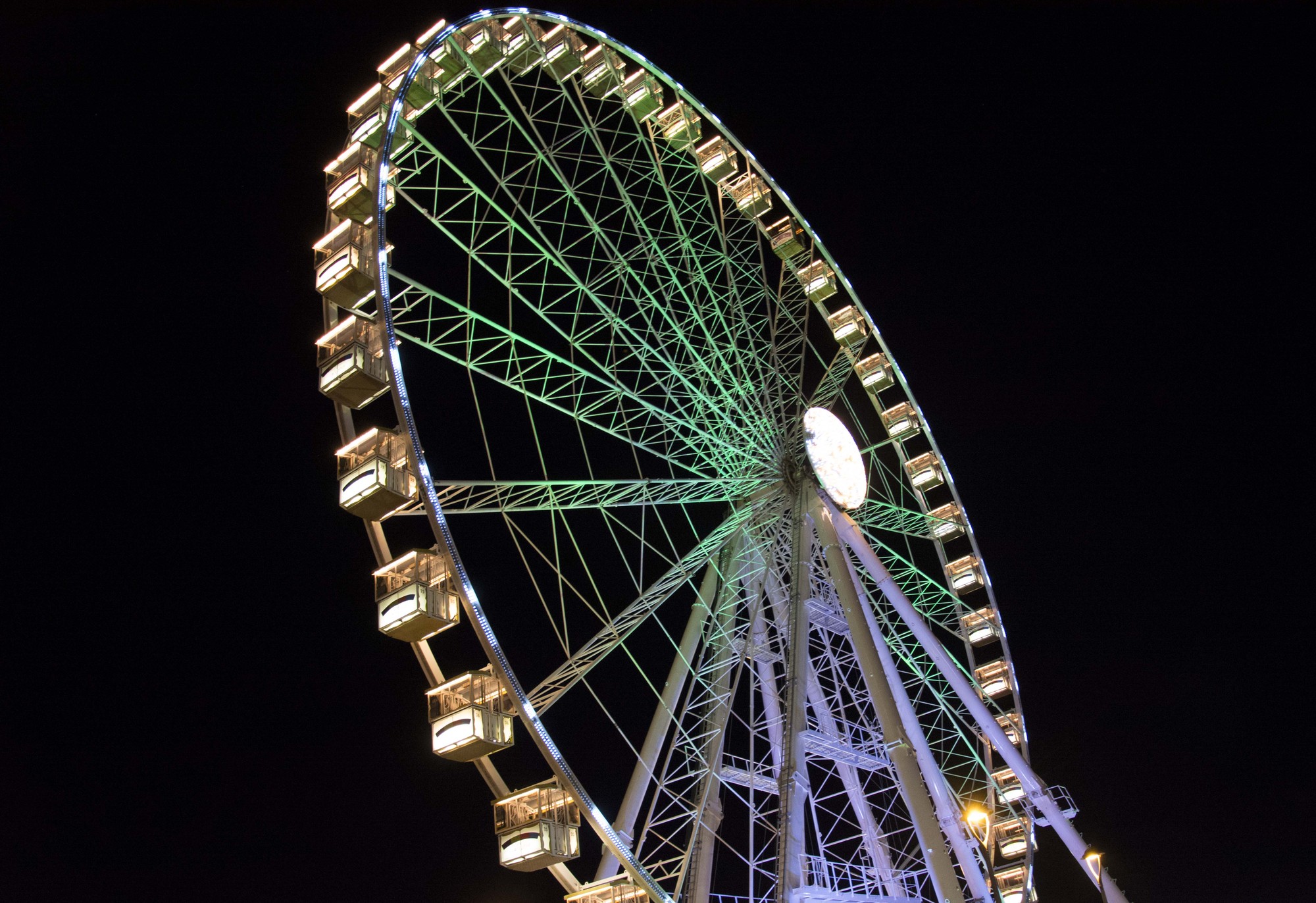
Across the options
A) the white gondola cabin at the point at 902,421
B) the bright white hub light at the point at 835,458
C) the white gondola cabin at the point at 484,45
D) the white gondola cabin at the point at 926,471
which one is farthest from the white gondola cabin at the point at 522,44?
the white gondola cabin at the point at 926,471

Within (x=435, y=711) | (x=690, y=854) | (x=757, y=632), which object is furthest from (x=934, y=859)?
(x=435, y=711)

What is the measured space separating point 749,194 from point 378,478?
12.3m

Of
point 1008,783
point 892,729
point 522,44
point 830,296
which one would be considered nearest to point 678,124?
point 522,44

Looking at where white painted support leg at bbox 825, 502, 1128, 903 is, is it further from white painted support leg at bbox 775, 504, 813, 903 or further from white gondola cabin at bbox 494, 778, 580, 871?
white gondola cabin at bbox 494, 778, 580, 871

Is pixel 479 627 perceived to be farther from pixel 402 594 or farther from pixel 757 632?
pixel 757 632

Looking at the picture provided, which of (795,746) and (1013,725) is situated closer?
(795,746)

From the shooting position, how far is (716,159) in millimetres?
22000

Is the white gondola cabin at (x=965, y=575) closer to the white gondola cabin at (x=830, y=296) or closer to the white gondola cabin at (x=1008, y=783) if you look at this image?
the white gondola cabin at (x=1008, y=783)

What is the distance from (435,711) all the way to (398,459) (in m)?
2.82

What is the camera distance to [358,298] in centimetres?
1402

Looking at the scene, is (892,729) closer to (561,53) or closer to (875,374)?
(875,374)

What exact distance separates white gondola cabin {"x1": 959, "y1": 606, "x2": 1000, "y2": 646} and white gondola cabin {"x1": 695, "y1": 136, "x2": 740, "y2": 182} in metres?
9.90

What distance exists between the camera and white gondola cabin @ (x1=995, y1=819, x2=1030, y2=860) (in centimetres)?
2089

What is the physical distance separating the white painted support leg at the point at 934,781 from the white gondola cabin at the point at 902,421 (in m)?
6.19
